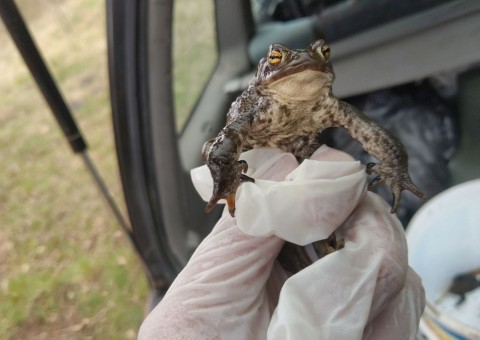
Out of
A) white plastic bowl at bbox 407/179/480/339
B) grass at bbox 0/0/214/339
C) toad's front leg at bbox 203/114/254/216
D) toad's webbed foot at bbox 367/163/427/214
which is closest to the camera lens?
toad's front leg at bbox 203/114/254/216

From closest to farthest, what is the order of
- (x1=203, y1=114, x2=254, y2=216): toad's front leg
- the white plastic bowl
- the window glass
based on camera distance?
(x1=203, y1=114, x2=254, y2=216): toad's front leg < the white plastic bowl < the window glass

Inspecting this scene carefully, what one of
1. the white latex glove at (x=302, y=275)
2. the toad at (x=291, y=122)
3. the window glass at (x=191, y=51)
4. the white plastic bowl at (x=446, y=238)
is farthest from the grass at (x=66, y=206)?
the white plastic bowl at (x=446, y=238)

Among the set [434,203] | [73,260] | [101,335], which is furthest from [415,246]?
[73,260]

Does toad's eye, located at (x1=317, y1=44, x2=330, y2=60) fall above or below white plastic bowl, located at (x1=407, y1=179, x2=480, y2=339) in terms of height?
above

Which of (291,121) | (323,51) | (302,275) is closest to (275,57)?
(323,51)

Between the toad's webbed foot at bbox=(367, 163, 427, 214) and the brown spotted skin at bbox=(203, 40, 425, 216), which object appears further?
the toad's webbed foot at bbox=(367, 163, 427, 214)

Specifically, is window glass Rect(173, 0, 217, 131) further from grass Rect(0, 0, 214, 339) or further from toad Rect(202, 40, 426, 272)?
toad Rect(202, 40, 426, 272)

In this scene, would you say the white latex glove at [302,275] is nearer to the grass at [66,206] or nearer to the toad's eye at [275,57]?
the toad's eye at [275,57]

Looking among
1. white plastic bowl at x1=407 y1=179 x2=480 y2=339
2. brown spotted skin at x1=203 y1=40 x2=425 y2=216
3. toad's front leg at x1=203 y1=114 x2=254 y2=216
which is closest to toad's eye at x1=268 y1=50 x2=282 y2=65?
brown spotted skin at x1=203 y1=40 x2=425 y2=216
